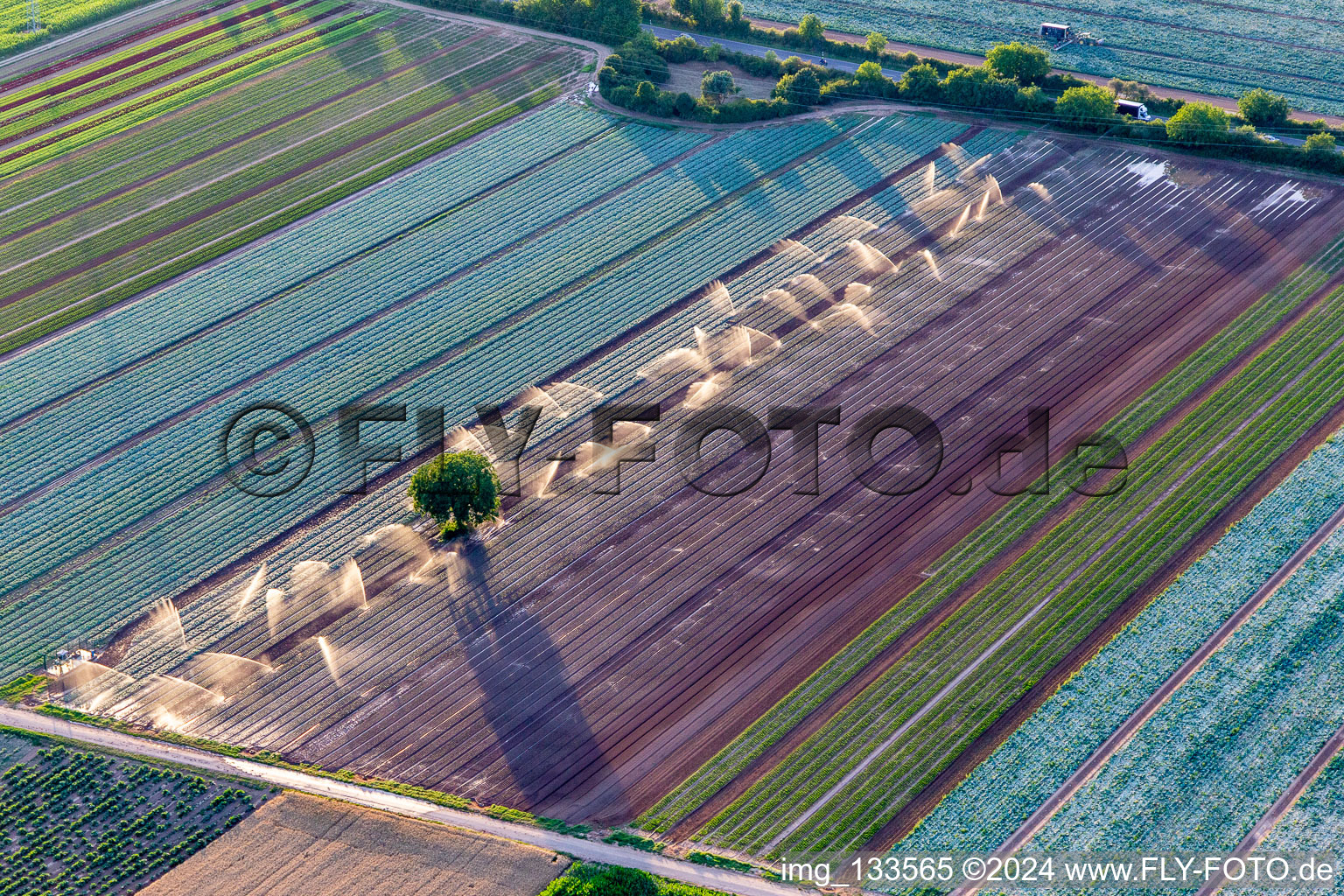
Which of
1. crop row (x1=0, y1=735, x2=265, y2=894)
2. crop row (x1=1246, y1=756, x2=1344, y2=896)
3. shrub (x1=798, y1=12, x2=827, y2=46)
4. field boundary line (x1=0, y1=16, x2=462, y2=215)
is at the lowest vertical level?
crop row (x1=1246, y1=756, x2=1344, y2=896)

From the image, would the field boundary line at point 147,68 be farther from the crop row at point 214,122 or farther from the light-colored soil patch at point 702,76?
the light-colored soil patch at point 702,76

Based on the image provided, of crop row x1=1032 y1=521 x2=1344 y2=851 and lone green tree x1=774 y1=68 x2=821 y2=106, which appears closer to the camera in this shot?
crop row x1=1032 y1=521 x2=1344 y2=851

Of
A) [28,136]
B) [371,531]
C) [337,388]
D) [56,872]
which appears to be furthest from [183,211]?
[56,872]

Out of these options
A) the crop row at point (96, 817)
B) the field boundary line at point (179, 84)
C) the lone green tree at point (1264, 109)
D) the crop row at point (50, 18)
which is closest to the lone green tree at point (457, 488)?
the crop row at point (96, 817)

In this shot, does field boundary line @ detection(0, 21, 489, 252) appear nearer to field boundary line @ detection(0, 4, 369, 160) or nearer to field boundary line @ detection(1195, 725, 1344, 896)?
field boundary line @ detection(0, 4, 369, 160)

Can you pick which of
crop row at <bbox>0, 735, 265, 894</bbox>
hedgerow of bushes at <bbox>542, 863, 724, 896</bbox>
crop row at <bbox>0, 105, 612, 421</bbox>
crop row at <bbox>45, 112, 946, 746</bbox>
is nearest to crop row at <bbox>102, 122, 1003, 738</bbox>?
crop row at <bbox>45, 112, 946, 746</bbox>

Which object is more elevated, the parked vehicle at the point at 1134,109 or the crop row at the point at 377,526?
the parked vehicle at the point at 1134,109

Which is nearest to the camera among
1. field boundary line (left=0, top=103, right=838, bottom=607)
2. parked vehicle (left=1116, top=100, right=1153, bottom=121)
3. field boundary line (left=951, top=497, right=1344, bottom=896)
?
field boundary line (left=951, top=497, right=1344, bottom=896)
